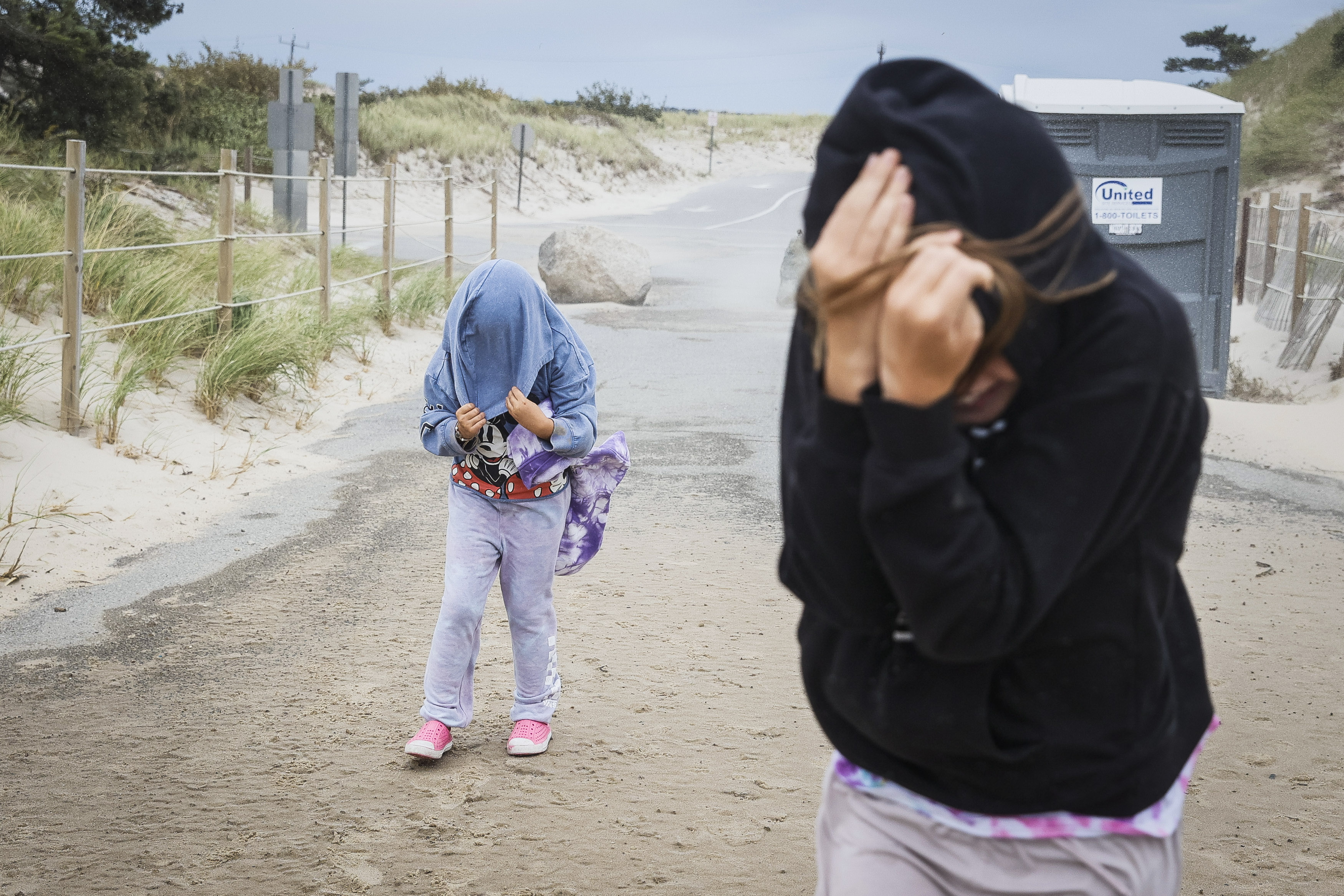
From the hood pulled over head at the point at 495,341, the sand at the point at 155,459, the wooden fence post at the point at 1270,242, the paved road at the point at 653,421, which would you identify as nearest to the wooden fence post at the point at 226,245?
the sand at the point at 155,459

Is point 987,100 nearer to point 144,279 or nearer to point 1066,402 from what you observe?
point 1066,402

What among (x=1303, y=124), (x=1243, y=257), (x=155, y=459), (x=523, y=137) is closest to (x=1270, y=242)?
(x=1243, y=257)

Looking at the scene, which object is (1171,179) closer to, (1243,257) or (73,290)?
(1243,257)

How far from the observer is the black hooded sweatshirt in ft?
3.68

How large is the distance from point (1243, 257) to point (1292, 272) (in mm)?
2990

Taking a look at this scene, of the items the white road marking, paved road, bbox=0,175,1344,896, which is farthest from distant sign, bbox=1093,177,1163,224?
the white road marking

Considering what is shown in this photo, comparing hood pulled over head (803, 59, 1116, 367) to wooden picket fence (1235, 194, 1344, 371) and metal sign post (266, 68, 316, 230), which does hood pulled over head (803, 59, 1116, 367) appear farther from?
metal sign post (266, 68, 316, 230)

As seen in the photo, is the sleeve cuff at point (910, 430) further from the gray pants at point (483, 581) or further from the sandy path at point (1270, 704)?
the gray pants at point (483, 581)

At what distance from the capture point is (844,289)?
1.11 m

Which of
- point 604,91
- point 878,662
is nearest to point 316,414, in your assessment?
point 878,662

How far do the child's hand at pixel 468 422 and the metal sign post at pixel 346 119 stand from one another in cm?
1478

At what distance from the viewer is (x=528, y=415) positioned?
3354mm

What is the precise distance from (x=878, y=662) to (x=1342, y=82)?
2649 centimetres

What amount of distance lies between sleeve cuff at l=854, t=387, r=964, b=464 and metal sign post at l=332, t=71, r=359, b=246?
17160 mm
